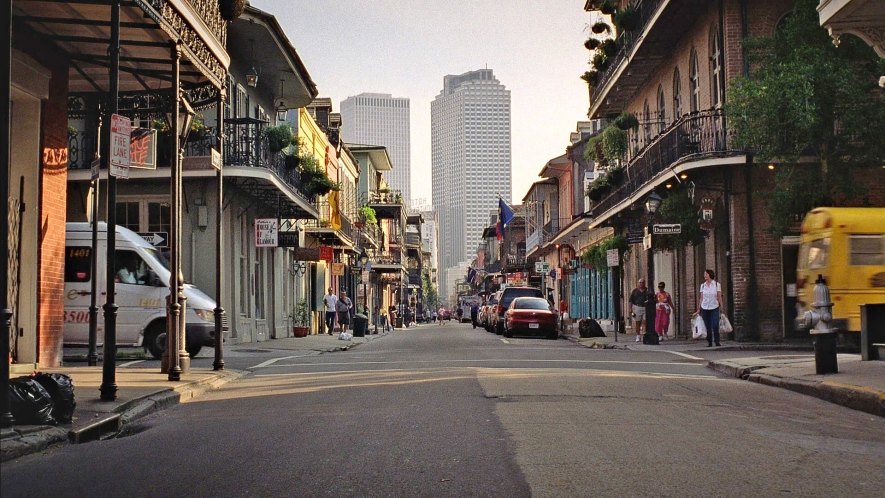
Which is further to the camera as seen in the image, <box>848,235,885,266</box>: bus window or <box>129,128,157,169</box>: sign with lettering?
<box>848,235,885,266</box>: bus window

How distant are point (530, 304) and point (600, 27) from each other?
939 cm

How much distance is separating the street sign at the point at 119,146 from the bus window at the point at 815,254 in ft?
48.5

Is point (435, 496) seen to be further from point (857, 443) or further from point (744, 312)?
point (744, 312)

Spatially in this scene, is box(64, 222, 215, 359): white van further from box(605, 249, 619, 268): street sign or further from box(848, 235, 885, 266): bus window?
box(605, 249, 619, 268): street sign

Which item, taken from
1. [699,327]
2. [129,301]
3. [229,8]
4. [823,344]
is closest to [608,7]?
[699,327]

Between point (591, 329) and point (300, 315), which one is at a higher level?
point (300, 315)

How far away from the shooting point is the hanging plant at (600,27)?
34.9 m

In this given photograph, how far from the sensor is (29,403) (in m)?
8.74

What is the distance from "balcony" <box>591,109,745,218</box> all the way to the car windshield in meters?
5.91

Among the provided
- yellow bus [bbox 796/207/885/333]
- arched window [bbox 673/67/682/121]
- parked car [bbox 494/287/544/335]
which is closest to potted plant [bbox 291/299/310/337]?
parked car [bbox 494/287/544/335]

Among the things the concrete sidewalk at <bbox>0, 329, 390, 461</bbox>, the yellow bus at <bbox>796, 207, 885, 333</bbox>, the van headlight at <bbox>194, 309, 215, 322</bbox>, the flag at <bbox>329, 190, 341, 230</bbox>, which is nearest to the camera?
the concrete sidewalk at <bbox>0, 329, 390, 461</bbox>

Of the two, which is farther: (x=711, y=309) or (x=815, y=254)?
(x=711, y=309)

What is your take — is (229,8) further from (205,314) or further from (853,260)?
(853,260)

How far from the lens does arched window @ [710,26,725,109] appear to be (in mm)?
26672
